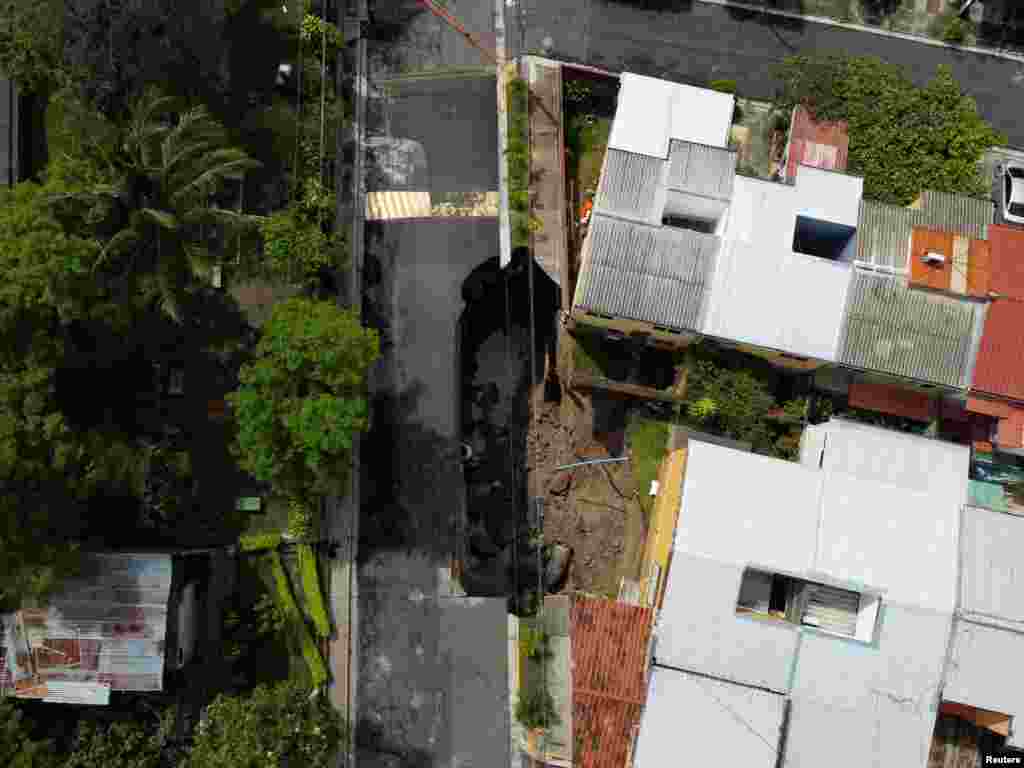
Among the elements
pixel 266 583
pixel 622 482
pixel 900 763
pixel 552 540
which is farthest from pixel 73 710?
pixel 900 763

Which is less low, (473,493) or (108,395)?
(108,395)

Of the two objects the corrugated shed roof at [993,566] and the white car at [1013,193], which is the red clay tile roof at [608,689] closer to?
the corrugated shed roof at [993,566]

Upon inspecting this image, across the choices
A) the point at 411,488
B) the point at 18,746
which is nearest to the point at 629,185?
the point at 411,488

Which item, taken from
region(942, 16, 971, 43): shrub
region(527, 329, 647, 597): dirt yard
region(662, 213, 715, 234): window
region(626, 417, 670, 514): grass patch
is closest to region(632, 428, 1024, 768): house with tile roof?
region(626, 417, 670, 514): grass patch

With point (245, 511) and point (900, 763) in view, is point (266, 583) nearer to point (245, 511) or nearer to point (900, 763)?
point (245, 511)

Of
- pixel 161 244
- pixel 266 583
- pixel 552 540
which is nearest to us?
pixel 161 244

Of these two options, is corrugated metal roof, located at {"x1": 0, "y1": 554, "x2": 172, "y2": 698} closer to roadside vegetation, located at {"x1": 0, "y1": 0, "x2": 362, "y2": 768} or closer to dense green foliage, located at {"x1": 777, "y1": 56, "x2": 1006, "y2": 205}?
roadside vegetation, located at {"x1": 0, "y1": 0, "x2": 362, "y2": 768}

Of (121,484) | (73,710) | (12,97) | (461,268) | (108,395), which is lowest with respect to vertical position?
(73,710)
